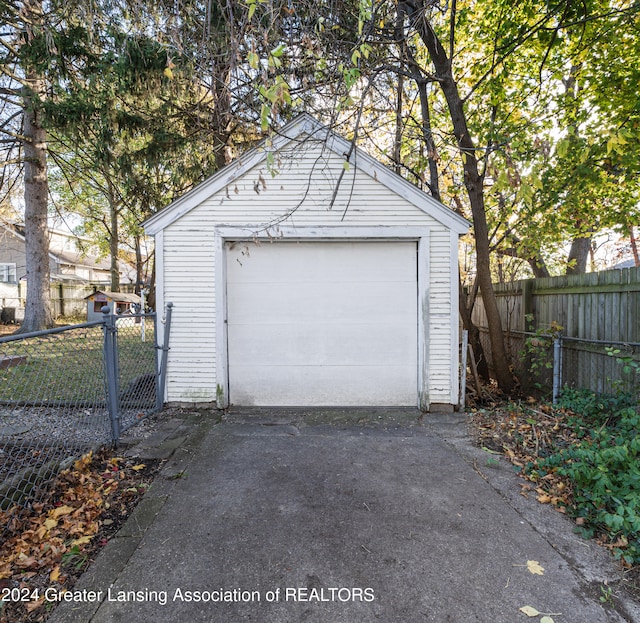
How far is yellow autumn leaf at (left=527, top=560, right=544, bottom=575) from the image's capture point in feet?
6.78

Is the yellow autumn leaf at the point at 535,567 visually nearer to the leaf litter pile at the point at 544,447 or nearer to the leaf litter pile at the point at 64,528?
the leaf litter pile at the point at 544,447

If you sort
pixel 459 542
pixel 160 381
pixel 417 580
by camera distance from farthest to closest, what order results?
1. pixel 160 381
2. pixel 459 542
3. pixel 417 580

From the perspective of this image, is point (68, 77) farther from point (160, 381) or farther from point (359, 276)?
point (359, 276)

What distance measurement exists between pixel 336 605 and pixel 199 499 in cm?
135

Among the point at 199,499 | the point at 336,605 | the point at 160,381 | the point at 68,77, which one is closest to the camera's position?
the point at 336,605

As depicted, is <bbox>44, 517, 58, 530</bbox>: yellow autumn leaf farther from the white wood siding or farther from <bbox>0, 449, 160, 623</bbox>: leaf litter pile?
the white wood siding

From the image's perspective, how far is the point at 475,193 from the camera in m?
5.40

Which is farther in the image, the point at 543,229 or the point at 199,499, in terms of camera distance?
the point at 543,229

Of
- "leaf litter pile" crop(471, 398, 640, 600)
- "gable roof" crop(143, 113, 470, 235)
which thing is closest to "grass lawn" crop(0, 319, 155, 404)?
"gable roof" crop(143, 113, 470, 235)

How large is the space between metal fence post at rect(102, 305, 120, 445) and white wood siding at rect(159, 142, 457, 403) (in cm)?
132

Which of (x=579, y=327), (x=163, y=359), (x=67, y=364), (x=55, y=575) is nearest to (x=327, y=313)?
(x=163, y=359)

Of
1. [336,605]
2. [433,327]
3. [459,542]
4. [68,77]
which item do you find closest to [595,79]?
[433,327]

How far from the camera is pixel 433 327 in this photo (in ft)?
16.1

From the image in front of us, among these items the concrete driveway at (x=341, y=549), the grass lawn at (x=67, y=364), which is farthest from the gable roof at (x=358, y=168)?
the concrete driveway at (x=341, y=549)
